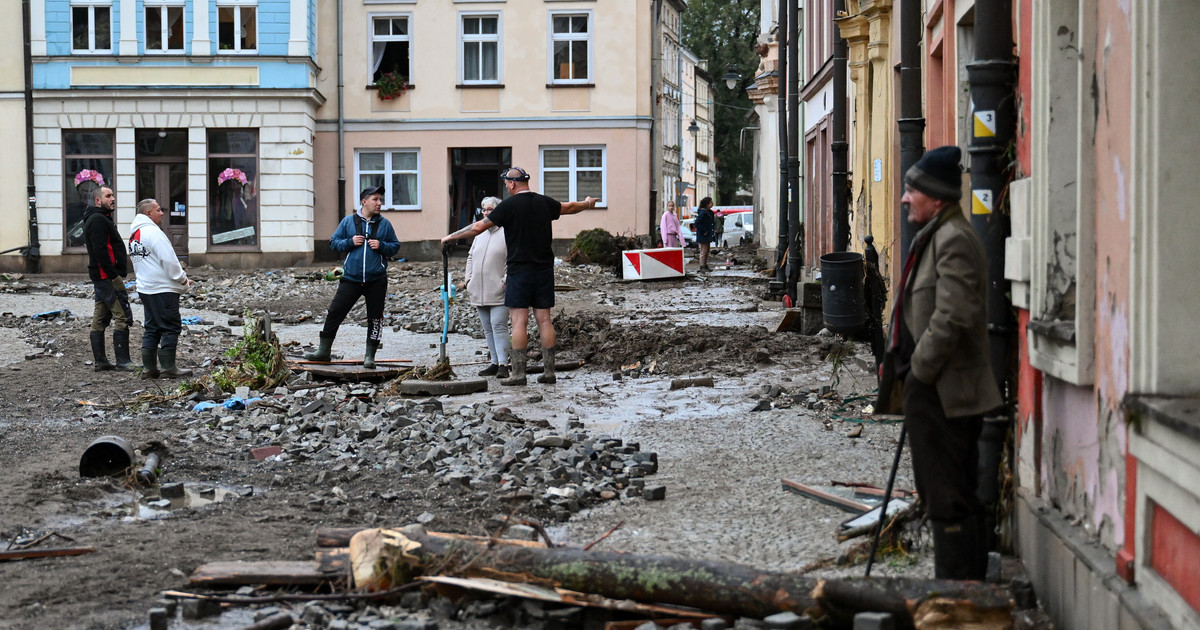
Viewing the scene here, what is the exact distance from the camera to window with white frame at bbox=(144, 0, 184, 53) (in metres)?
33.9

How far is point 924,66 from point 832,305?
288 cm

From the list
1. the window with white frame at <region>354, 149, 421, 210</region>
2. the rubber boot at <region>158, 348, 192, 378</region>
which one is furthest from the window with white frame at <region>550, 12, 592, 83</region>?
the rubber boot at <region>158, 348, 192, 378</region>

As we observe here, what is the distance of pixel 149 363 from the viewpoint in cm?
1284

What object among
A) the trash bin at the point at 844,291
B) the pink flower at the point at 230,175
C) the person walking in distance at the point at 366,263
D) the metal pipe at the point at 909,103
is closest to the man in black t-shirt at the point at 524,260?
the person walking in distance at the point at 366,263

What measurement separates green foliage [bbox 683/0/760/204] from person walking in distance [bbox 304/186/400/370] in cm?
6927

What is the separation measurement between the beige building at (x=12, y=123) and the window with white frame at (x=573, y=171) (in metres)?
13.2

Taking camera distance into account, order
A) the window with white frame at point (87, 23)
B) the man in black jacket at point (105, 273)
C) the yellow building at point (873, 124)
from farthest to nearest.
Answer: the window with white frame at point (87, 23)
the yellow building at point (873, 124)
the man in black jacket at point (105, 273)

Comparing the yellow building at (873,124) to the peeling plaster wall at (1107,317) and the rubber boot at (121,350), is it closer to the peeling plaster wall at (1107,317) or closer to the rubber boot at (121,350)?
the rubber boot at (121,350)

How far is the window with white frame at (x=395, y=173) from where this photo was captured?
1439 inches

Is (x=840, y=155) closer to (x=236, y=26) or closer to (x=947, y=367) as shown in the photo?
(x=947, y=367)

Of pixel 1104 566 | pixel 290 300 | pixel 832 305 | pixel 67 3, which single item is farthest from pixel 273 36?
pixel 1104 566

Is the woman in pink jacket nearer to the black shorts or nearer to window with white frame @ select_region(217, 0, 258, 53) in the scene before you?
window with white frame @ select_region(217, 0, 258, 53)

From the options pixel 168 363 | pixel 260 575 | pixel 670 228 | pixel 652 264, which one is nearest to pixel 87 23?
pixel 670 228

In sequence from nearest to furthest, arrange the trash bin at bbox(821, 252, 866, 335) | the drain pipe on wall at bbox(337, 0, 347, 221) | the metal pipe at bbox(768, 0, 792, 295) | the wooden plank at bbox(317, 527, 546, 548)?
the wooden plank at bbox(317, 527, 546, 548) < the trash bin at bbox(821, 252, 866, 335) < the metal pipe at bbox(768, 0, 792, 295) < the drain pipe on wall at bbox(337, 0, 347, 221)
